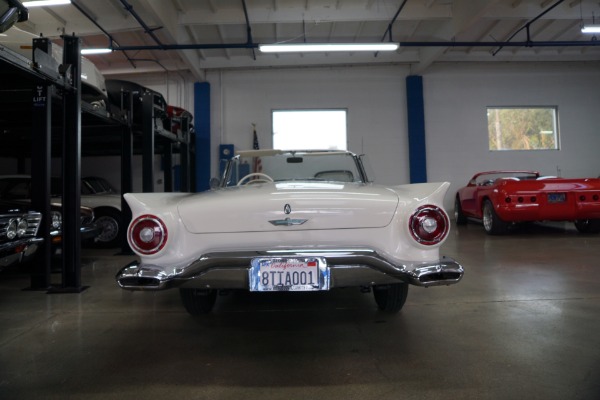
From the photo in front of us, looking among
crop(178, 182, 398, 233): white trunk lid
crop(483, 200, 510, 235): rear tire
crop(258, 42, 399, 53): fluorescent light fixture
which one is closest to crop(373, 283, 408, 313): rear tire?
crop(178, 182, 398, 233): white trunk lid

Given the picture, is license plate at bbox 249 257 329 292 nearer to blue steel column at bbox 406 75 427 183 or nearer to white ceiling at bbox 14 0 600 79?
white ceiling at bbox 14 0 600 79

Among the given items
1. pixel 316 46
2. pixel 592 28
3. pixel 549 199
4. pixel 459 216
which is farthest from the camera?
pixel 459 216

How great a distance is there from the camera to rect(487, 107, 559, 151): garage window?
406 inches

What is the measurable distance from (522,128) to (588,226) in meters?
4.79

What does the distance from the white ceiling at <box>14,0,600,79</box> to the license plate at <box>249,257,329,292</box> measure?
6.54m

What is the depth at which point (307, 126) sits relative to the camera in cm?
1031

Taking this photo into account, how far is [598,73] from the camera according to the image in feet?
34.6

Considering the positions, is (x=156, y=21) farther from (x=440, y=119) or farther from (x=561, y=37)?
(x=561, y=37)

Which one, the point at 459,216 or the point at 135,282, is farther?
the point at 459,216

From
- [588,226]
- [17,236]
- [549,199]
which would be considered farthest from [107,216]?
[588,226]

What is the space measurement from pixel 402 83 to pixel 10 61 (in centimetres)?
937

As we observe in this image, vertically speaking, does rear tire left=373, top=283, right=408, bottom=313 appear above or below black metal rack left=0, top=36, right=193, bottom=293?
below

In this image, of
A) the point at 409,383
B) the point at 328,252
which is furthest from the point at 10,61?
the point at 409,383

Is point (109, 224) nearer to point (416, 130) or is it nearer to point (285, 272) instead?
point (285, 272)
